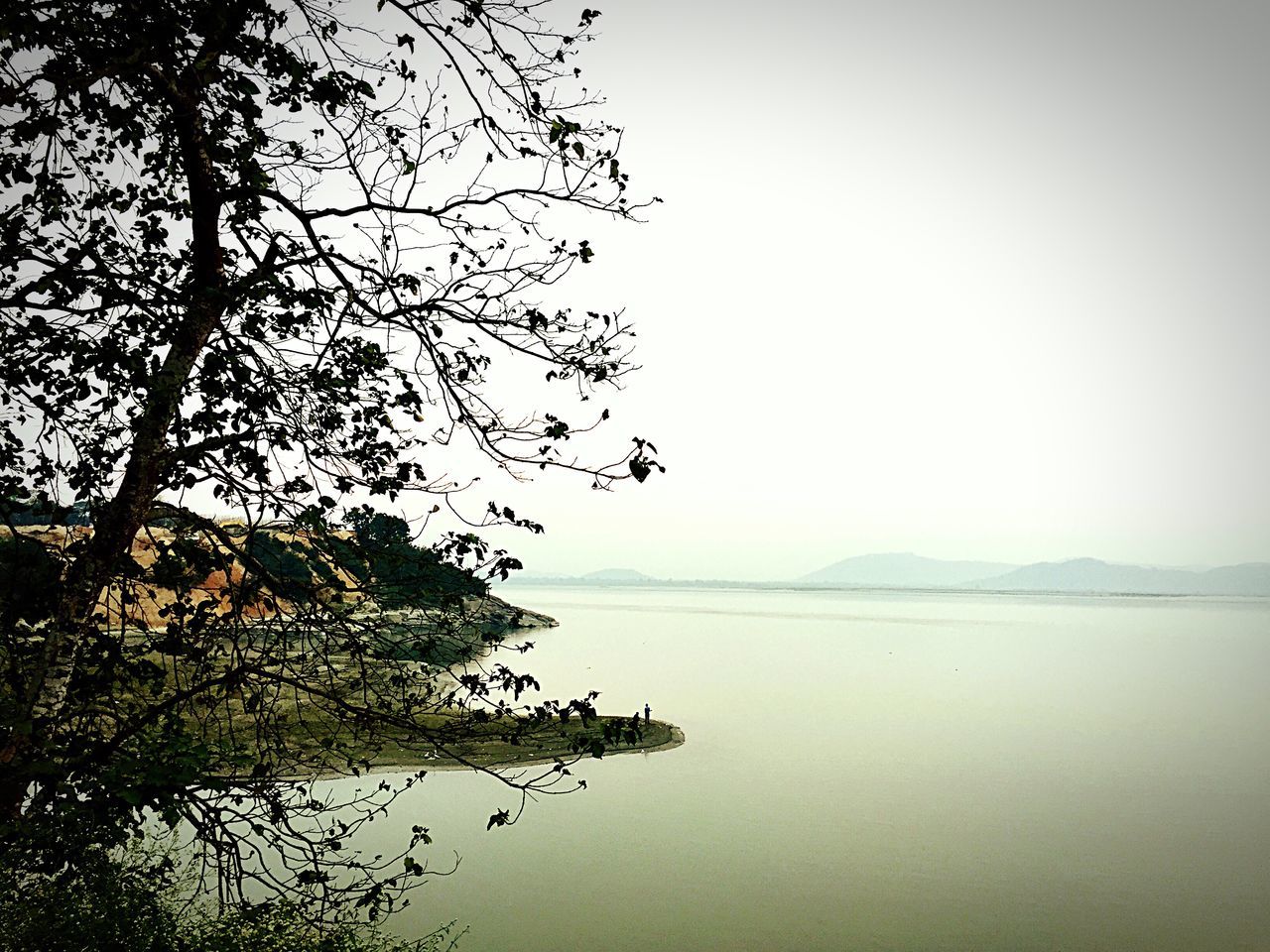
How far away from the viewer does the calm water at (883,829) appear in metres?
16.6

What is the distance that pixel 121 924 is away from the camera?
9648 mm

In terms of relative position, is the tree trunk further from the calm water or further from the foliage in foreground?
the calm water

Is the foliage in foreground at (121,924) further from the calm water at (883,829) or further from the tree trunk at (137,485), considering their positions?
the calm water at (883,829)

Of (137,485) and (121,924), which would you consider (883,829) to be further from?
(137,485)

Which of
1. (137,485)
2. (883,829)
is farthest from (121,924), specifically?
(883,829)

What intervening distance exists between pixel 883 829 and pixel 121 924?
65.9ft

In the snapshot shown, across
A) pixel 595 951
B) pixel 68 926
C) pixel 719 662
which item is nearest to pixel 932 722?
pixel 719 662

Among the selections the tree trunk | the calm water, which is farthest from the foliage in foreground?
the calm water

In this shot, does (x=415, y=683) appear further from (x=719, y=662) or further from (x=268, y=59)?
(x=719, y=662)

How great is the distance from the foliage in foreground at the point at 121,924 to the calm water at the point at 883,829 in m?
4.05

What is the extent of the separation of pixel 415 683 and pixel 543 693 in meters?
36.3

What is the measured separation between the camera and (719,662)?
212 feet

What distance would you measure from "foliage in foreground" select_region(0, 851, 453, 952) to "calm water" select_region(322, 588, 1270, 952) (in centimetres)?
405

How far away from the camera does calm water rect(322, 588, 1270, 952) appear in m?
16.6
